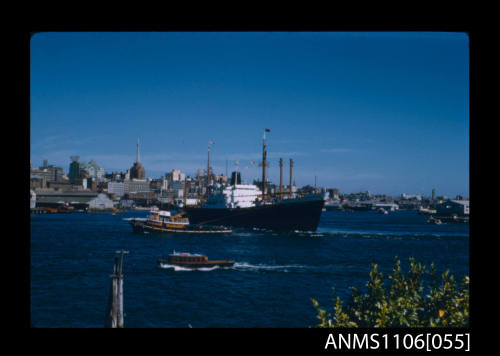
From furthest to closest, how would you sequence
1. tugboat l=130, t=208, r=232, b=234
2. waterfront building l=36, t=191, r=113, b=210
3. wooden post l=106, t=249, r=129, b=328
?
waterfront building l=36, t=191, r=113, b=210 → tugboat l=130, t=208, r=232, b=234 → wooden post l=106, t=249, r=129, b=328

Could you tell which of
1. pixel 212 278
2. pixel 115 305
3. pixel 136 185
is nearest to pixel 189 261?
pixel 212 278

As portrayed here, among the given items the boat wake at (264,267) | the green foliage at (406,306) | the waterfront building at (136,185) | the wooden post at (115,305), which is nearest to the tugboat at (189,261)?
the boat wake at (264,267)

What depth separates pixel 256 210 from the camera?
37.5m

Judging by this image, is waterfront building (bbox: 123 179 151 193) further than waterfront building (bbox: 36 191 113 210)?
Yes

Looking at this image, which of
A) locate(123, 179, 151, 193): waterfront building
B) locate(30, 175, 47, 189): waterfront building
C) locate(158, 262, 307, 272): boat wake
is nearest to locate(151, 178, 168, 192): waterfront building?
locate(123, 179, 151, 193): waterfront building

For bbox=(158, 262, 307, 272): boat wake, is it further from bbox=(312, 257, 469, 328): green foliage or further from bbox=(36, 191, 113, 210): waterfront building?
bbox=(36, 191, 113, 210): waterfront building

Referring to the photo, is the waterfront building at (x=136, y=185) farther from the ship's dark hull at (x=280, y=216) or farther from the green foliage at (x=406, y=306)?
the green foliage at (x=406, y=306)

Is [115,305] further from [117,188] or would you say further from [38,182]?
[117,188]

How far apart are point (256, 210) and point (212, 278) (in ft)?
72.9

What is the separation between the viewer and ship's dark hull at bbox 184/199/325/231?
116 ft

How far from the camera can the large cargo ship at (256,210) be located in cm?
3541

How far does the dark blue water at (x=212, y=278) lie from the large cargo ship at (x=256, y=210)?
6.62m

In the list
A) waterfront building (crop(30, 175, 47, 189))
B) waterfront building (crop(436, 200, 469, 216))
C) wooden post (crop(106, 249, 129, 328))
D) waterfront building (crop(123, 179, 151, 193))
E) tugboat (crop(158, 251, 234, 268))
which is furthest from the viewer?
waterfront building (crop(123, 179, 151, 193))
